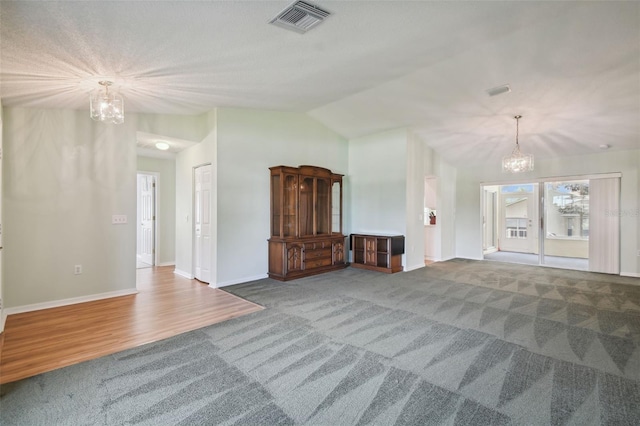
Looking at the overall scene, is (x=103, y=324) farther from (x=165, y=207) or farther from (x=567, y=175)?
(x=567, y=175)

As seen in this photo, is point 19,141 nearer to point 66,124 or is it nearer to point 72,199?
point 66,124

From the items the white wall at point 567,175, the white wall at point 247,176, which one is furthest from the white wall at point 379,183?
the white wall at point 567,175

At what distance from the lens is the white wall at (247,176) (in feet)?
16.2

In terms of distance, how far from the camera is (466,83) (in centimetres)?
417

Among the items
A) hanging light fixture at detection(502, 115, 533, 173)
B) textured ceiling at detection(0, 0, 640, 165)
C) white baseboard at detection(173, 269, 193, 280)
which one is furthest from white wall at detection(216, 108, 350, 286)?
hanging light fixture at detection(502, 115, 533, 173)

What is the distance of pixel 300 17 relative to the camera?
8.21 ft

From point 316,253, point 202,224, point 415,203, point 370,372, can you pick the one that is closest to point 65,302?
point 202,224

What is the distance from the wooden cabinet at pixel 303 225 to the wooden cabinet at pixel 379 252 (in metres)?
0.40

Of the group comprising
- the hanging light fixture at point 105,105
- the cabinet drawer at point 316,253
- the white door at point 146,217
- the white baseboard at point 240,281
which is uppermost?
the hanging light fixture at point 105,105

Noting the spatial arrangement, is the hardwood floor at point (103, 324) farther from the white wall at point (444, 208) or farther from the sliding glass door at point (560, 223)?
the sliding glass door at point (560, 223)

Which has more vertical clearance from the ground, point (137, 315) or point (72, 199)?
point (72, 199)

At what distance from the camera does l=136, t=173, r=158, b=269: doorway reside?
6.66 m

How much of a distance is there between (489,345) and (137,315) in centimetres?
385

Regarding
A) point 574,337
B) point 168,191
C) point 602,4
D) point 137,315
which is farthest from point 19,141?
point 574,337
